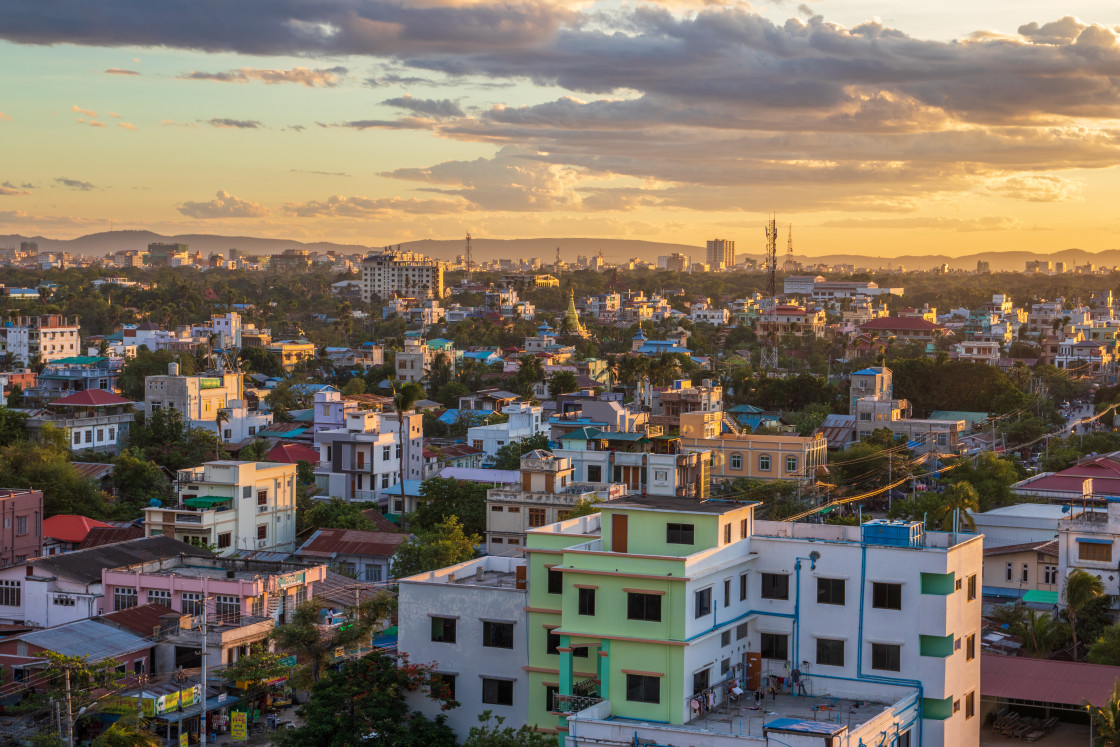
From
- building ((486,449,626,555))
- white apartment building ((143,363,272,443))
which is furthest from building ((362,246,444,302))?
building ((486,449,626,555))

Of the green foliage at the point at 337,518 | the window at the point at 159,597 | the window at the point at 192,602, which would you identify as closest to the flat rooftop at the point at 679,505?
the window at the point at 192,602

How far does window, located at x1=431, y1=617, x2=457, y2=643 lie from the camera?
759 inches

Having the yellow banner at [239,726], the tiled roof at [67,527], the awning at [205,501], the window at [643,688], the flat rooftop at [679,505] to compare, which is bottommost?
the yellow banner at [239,726]

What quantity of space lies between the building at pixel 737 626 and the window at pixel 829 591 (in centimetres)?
2

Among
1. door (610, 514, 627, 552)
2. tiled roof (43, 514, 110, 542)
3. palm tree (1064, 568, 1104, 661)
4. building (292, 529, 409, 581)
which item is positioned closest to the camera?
door (610, 514, 627, 552)

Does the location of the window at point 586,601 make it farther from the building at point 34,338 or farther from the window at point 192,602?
the building at point 34,338

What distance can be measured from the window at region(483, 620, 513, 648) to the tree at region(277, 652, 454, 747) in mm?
910

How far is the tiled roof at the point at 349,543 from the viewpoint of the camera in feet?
109

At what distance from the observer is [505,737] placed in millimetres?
17188

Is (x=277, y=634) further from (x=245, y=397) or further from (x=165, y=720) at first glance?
(x=245, y=397)

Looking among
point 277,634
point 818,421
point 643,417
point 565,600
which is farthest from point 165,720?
point 818,421

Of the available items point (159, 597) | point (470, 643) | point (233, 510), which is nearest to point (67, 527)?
point (233, 510)

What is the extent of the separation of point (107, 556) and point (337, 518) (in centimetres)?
839

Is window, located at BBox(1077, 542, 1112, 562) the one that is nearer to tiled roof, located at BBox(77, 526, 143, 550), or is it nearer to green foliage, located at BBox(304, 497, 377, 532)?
green foliage, located at BBox(304, 497, 377, 532)
